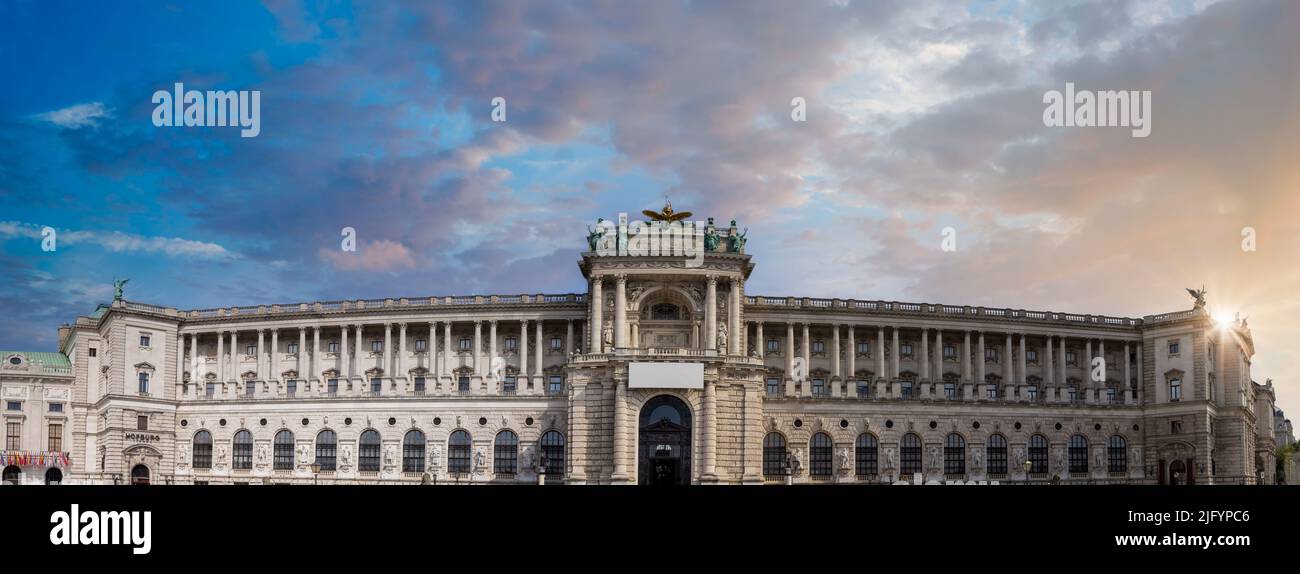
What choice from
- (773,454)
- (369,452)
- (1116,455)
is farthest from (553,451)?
(1116,455)

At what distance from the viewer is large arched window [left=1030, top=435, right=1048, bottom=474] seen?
10225 cm

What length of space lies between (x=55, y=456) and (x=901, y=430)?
74.4m

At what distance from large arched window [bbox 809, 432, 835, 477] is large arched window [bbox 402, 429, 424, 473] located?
106 feet

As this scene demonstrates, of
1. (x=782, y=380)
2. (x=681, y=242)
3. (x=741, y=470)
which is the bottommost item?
(x=741, y=470)

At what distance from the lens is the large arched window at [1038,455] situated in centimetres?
10225

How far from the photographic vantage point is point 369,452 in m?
99.2

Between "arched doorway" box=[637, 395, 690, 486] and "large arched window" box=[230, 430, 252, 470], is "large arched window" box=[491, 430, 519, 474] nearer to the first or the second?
"arched doorway" box=[637, 395, 690, 486]

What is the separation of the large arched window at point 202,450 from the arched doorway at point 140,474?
156 inches

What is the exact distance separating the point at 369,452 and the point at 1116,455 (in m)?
65.1

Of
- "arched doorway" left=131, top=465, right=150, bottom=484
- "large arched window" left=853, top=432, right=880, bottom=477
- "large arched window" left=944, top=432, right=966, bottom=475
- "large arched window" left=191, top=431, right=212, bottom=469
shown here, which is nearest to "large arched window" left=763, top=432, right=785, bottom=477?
"large arched window" left=853, top=432, right=880, bottom=477

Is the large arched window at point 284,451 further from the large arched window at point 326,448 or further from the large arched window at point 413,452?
the large arched window at point 413,452
